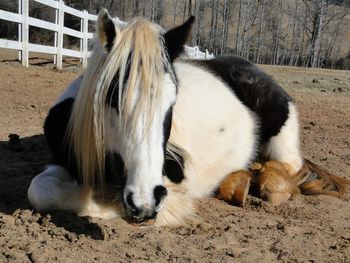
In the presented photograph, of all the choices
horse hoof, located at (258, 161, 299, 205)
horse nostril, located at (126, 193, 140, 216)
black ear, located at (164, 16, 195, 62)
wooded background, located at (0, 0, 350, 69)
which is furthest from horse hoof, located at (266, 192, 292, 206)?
wooded background, located at (0, 0, 350, 69)

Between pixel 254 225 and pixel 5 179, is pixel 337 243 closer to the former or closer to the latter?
pixel 254 225

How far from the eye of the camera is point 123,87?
91.7 inches

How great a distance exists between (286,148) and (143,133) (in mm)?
2154

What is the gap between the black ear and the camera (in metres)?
2.65

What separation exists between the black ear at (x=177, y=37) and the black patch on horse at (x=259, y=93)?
1.41 metres

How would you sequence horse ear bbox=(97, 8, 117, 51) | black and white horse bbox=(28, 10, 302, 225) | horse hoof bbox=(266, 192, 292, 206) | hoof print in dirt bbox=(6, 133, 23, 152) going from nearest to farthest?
1. black and white horse bbox=(28, 10, 302, 225)
2. horse ear bbox=(97, 8, 117, 51)
3. horse hoof bbox=(266, 192, 292, 206)
4. hoof print in dirt bbox=(6, 133, 23, 152)

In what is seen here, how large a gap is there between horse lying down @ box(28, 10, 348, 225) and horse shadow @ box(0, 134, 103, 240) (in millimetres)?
129

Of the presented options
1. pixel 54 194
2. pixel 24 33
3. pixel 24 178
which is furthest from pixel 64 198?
pixel 24 33

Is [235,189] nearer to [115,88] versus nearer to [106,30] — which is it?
[115,88]

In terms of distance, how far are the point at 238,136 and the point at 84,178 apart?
5.00 feet

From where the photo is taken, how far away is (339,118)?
786 centimetres

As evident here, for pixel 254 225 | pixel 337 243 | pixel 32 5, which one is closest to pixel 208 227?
pixel 254 225

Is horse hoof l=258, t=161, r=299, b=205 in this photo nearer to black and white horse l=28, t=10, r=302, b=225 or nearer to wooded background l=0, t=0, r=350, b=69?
black and white horse l=28, t=10, r=302, b=225

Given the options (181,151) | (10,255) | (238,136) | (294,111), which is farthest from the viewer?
(294,111)
